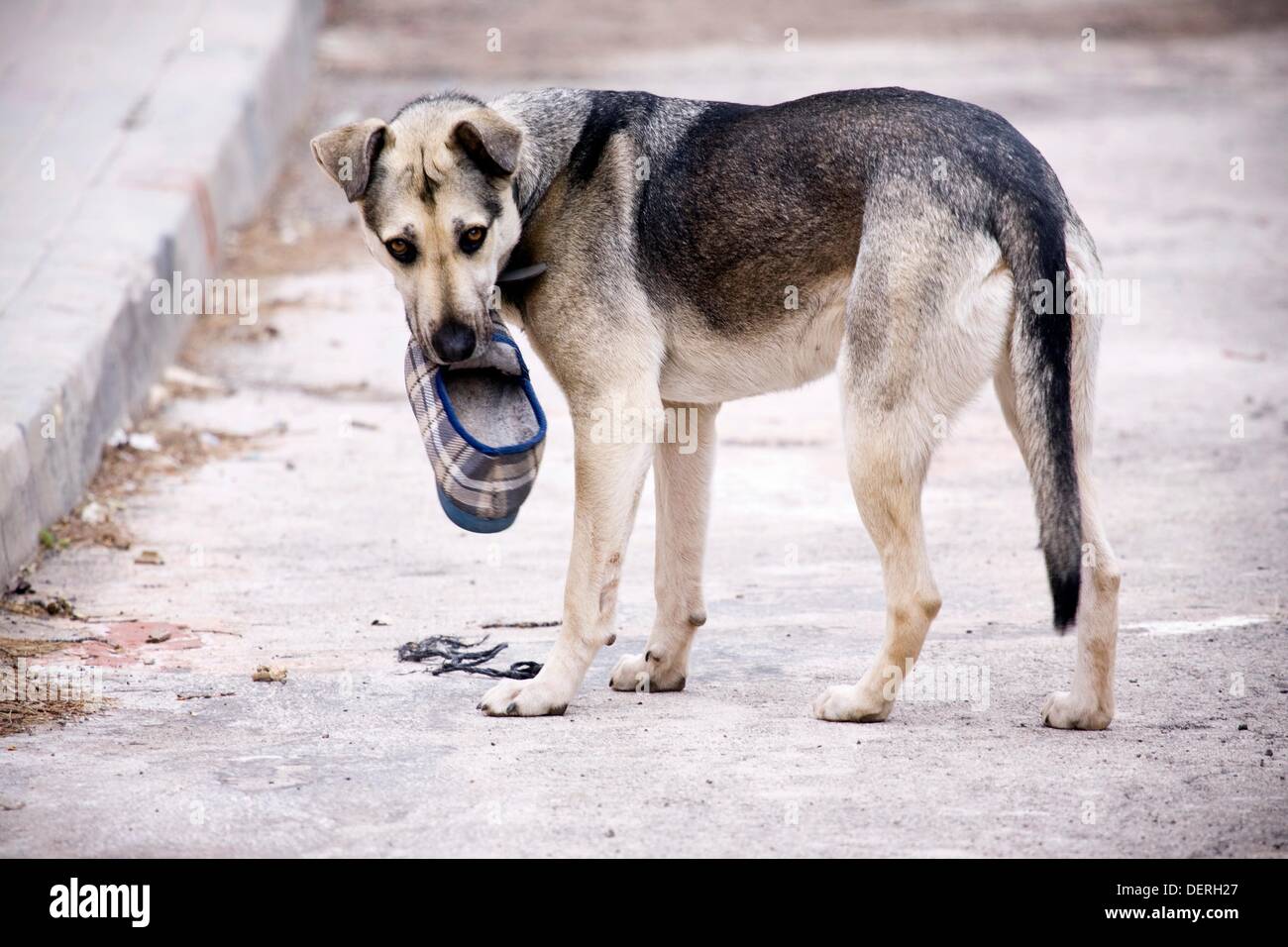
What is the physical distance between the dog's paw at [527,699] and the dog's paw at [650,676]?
1.39 ft

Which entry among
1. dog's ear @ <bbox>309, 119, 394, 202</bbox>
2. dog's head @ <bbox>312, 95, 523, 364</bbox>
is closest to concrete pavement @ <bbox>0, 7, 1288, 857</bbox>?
dog's head @ <bbox>312, 95, 523, 364</bbox>

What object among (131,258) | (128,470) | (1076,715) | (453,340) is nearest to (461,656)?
(453,340)

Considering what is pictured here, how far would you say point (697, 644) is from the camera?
6.16m

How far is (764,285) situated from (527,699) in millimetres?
1518

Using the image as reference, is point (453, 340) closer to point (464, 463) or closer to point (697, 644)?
point (464, 463)

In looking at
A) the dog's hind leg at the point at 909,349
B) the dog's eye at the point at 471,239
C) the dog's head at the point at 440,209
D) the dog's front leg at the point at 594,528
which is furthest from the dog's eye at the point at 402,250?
the dog's hind leg at the point at 909,349

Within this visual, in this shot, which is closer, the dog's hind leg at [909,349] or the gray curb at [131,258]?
the dog's hind leg at [909,349]

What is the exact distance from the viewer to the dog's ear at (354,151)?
16.8 feet

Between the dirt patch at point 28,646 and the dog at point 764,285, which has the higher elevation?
the dog at point 764,285

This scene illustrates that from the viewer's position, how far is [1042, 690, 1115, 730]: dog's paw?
5039mm

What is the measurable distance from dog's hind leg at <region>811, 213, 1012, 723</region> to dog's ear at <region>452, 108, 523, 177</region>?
1120 mm

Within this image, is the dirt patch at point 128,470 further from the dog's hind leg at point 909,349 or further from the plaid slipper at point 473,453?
the dog's hind leg at point 909,349
